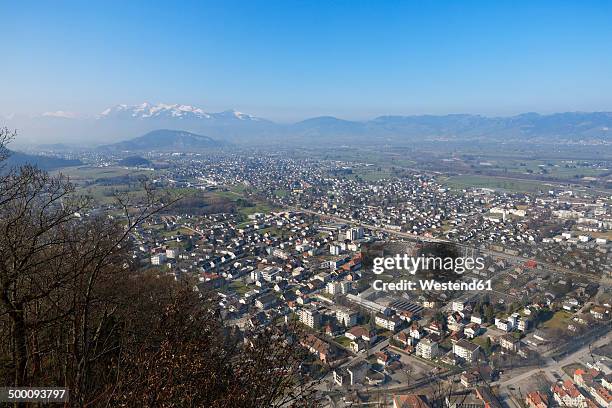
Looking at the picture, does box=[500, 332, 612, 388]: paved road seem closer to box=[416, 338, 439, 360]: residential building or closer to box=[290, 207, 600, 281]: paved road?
box=[416, 338, 439, 360]: residential building

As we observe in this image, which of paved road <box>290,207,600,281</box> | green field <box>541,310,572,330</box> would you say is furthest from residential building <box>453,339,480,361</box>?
paved road <box>290,207,600,281</box>

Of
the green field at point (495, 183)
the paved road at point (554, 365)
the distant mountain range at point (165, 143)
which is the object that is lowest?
the paved road at point (554, 365)

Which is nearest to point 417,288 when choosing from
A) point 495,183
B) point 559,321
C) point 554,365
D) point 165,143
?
point 559,321

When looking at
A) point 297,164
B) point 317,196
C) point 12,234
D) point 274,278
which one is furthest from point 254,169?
point 12,234

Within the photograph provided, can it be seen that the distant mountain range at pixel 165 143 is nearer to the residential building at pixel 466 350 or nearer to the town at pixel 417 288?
the town at pixel 417 288

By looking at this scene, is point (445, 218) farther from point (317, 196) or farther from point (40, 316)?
point (40, 316)

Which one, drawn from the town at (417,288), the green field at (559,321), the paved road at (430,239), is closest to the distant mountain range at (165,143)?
the town at (417,288)

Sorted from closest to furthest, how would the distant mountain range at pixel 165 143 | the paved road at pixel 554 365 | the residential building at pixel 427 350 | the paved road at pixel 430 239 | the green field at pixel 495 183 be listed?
the paved road at pixel 554 365
the residential building at pixel 427 350
the paved road at pixel 430 239
the green field at pixel 495 183
the distant mountain range at pixel 165 143

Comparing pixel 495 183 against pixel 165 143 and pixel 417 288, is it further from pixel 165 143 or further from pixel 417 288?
pixel 165 143
